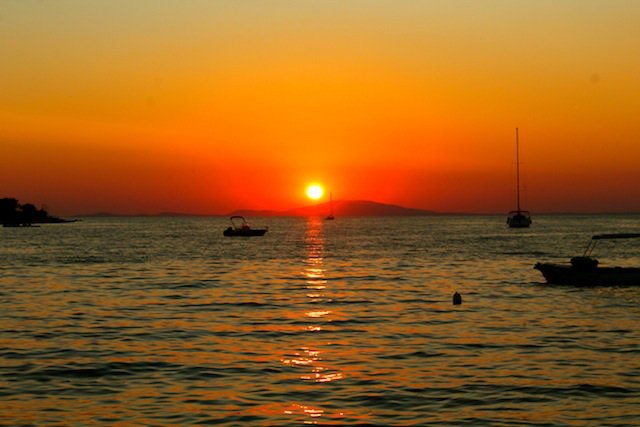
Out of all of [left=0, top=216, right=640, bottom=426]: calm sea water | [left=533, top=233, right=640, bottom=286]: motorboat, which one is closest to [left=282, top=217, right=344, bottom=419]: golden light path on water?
[left=0, top=216, right=640, bottom=426]: calm sea water

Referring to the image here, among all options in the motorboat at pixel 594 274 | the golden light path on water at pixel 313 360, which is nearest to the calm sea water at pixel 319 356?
the golden light path on water at pixel 313 360

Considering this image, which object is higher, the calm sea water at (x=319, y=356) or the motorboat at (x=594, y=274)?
the motorboat at (x=594, y=274)

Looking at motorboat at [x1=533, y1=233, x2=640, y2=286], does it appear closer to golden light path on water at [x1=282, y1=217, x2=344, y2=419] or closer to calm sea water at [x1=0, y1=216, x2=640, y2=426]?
calm sea water at [x1=0, y1=216, x2=640, y2=426]

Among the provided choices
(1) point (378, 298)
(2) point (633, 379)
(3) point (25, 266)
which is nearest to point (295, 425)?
(2) point (633, 379)

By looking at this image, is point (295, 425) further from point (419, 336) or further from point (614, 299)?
point (614, 299)

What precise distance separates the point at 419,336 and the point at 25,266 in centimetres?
6190

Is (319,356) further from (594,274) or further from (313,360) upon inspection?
(594,274)

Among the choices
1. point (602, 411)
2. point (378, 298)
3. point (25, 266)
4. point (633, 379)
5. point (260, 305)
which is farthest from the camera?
point (25, 266)

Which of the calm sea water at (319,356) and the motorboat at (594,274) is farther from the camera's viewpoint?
the motorboat at (594,274)

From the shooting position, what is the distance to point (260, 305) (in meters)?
46.5

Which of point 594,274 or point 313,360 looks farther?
point 594,274

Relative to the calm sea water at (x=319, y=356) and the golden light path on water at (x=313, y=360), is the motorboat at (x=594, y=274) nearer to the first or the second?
the calm sea water at (x=319, y=356)

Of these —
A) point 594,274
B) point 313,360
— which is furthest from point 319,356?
point 594,274

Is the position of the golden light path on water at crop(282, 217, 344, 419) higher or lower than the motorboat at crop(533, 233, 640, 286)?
lower
